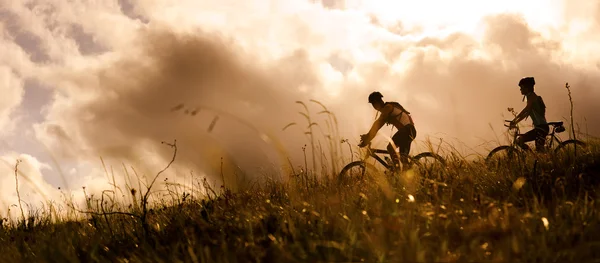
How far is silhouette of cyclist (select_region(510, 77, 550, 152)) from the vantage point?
27.6ft

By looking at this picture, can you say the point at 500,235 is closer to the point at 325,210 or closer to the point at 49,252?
the point at 325,210

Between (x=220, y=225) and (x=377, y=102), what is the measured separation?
5147mm

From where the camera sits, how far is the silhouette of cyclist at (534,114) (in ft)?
27.6

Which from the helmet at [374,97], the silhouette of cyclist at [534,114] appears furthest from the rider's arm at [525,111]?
the helmet at [374,97]

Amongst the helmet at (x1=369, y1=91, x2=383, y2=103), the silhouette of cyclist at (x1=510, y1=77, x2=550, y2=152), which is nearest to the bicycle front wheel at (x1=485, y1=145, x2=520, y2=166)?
the silhouette of cyclist at (x1=510, y1=77, x2=550, y2=152)

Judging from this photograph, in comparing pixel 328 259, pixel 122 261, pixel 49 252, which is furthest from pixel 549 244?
pixel 49 252

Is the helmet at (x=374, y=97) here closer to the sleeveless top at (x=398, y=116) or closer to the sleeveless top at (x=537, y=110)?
the sleeveless top at (x=398, y=116)

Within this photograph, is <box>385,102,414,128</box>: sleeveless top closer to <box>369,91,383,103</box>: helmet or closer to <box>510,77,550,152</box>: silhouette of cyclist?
<box>369,91,383,103</box>: helmet

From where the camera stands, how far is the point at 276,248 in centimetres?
304

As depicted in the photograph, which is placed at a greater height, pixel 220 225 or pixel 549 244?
pixel 220 225

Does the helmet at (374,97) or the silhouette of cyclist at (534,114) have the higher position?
the helmet at (374,97)

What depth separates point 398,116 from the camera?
28.0 feet

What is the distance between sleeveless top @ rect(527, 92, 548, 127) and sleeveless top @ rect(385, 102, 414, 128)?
2.32 metres

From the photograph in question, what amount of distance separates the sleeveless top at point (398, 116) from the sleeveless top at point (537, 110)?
7.61 ft
